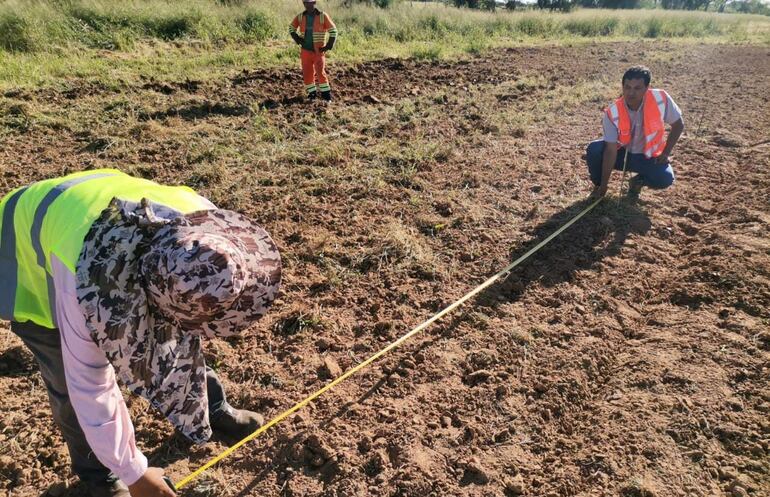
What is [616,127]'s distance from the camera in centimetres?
440

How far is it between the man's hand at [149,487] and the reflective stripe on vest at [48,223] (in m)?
0.61

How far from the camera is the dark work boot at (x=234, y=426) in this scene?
8.16 feet

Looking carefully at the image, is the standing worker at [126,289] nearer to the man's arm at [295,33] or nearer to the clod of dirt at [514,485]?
the clod of dirt at [514,485]

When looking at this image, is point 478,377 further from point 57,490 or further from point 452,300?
point 57,490

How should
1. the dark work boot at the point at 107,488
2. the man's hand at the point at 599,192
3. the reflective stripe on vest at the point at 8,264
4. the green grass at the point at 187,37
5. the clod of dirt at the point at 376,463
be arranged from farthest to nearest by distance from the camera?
1. the green grass at the point at 187,37
2. the man's hand at the point at 599,192
3. the clod of dirt at the point at 376,463
4. the dark work boot at the point at 107,488
5. the reflective stripe on vest at the point at 8,264

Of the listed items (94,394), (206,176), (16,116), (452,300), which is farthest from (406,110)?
(94,394)

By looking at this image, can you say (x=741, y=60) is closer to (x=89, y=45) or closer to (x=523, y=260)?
(x=523, y=260)

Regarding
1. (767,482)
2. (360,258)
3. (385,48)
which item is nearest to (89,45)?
(385,48)

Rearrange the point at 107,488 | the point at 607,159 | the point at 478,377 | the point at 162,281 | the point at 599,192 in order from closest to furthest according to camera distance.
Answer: the point at 162,281
the point at 107,488
the point at 478,377
the point at 607,159
the point at 599,192

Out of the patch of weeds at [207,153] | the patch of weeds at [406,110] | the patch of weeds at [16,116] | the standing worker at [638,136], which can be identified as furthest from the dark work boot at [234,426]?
the patch of weeds at [16,116]

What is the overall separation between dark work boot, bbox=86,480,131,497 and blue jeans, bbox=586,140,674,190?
14.3 feet

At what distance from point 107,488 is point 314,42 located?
643 centimetres

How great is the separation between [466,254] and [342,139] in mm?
2626

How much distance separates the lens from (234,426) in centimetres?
250
